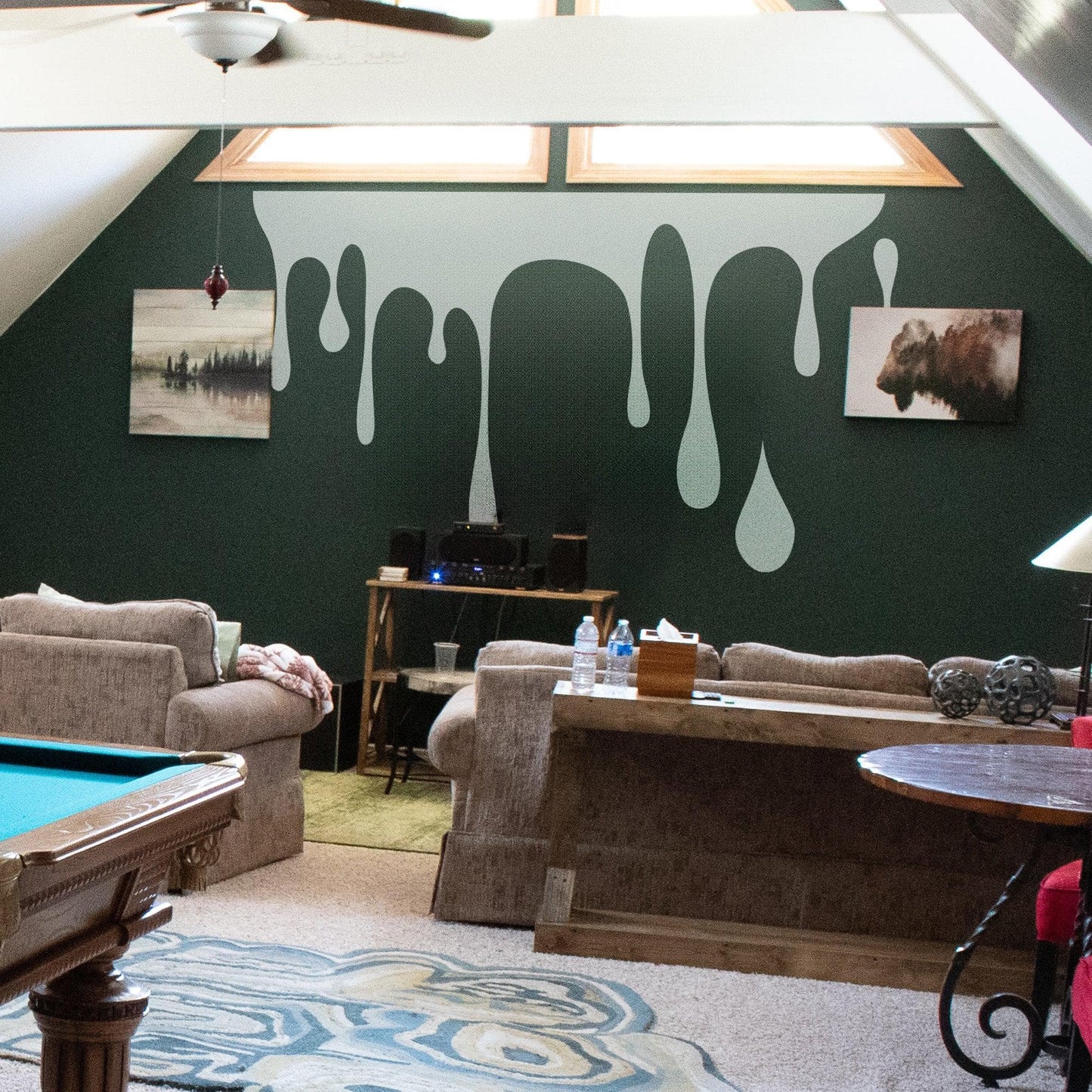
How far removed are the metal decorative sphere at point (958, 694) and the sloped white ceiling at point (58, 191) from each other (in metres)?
4.77

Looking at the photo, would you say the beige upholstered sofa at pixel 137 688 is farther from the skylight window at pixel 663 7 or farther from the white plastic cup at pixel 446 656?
the skylight window at pixel 663 7

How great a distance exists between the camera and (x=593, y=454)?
6.94 meters

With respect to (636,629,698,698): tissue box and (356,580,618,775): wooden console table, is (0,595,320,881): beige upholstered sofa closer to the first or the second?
(636,629,698,698): tissue box

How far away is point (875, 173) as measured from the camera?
6.64 metres

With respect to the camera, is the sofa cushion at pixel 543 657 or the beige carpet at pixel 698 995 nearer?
the beige carpet at pixel 698 995

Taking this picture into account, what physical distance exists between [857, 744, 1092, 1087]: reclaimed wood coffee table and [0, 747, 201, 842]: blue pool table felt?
1336 mm

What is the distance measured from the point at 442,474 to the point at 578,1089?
4.56 meters

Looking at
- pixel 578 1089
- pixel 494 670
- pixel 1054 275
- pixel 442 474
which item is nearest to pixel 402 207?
pixel 442 474

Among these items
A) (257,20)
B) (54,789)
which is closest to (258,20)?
(257,20)

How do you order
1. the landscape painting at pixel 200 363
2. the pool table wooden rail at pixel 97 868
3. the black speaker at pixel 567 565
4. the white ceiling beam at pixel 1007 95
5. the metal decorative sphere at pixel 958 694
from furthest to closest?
the landscape painting at pixel 200 363, the black speaker at pixel 567 565, the white ceiling beam at pixel 1007 95, the metal decorative sphere at pixel 958 694, the pool table wooden rail at pixel 97 868

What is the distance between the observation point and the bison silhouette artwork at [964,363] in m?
6.48

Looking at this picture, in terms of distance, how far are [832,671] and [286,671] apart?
1822mm

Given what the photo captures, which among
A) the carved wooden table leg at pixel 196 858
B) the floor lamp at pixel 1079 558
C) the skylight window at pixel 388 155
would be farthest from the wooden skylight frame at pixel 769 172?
the carved wooden table leg at pixel 196 858

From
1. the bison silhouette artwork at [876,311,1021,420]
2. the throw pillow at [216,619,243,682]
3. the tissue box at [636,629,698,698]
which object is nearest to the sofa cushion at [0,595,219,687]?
the throw pillow at [216,619,243,682]
